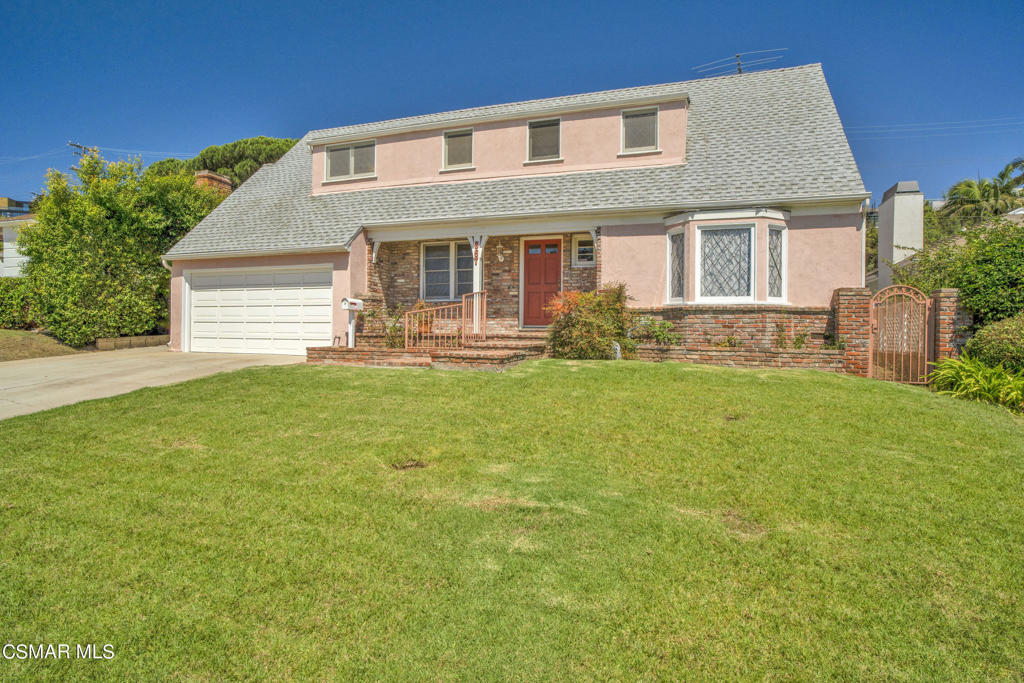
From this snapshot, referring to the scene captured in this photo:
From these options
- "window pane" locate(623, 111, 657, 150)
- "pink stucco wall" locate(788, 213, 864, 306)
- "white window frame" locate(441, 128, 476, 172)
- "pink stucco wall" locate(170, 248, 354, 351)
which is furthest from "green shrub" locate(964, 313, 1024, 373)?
"pink stucco wall" locate(170, 248, 354, 351)

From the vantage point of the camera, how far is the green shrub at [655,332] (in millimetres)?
12039

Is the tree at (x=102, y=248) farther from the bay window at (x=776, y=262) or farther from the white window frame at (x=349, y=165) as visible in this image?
the bay window at (x=776, y=262)

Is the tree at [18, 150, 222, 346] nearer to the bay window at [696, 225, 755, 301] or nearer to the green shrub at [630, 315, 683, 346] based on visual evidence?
the green shrub at [630, 315, 683, 346]

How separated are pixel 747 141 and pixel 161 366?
1405 centimetres

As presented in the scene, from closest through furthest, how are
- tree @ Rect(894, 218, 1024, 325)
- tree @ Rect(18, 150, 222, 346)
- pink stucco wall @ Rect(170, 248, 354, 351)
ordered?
tree @ Rect(894, 218, 1024, 325) < pink stucco wall @ Rect(170, 248, 354, 351) < tree @ Rect(18, 150, 222, 346)

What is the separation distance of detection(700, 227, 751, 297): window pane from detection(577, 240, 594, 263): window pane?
298cm

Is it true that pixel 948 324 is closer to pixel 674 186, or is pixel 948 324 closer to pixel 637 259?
pixel 637 259

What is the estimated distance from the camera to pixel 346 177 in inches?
659

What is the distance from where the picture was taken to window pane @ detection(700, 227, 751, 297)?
38.9 feet

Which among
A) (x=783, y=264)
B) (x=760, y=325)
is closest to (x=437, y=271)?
(x=760, y=325)

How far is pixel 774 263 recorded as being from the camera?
11.9 metres

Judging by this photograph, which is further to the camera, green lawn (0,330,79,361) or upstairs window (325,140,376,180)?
upstairs window (325,140,376,180)

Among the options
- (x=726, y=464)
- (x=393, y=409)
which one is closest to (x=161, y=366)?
(x=393, y=409)

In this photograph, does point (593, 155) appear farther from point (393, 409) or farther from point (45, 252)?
point (45, 252)
